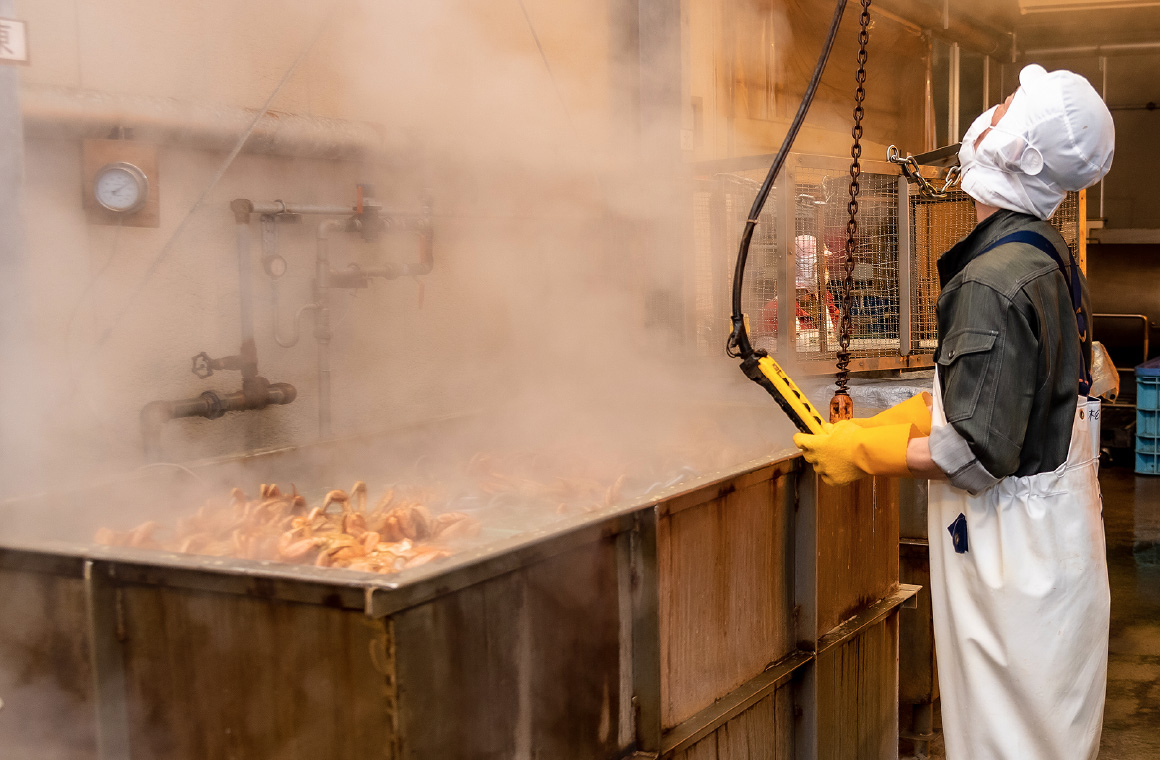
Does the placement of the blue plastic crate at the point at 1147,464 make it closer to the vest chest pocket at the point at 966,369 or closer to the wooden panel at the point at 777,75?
the wooden panel at the point at 777,75

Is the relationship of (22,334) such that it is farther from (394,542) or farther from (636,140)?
(636,140)

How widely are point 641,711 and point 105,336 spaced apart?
1.82m

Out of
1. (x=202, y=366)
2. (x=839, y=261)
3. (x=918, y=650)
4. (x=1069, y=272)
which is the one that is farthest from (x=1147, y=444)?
(x=202, y=366)

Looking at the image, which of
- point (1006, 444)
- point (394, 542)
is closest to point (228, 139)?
point (394, 542)

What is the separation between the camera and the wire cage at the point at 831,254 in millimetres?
3623

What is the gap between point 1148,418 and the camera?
23.0 feet

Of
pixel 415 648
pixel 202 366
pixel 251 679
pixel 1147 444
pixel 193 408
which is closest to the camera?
pixel 415 648

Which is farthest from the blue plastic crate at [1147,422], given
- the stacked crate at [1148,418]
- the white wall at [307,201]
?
the white wall at [307,201]

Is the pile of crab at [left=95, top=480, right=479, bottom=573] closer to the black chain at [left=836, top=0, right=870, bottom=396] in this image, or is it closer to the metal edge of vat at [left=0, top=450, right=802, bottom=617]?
the metal edge of vat at [left=0, top=450, right=802, bottom=617]

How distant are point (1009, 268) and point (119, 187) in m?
2.23

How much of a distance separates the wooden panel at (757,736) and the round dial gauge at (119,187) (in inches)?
79.5

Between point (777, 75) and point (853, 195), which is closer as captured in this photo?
point (853, 195)

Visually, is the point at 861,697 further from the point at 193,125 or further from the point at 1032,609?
the point at 193,125

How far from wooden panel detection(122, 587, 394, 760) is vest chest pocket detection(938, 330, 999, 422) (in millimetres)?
1080
